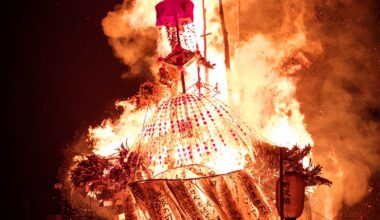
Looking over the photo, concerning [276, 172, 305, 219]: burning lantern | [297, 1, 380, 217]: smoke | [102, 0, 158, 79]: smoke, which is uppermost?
[102, 0, 158, 79]: smoke

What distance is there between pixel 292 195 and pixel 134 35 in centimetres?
628

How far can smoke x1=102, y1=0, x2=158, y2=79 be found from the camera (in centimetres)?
1000

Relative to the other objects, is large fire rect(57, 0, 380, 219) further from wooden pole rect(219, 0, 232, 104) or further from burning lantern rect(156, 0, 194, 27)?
burning lantern rect(156, 0, 194, 27)

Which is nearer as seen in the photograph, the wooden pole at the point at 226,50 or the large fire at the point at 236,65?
the large fire at the point at 236,65

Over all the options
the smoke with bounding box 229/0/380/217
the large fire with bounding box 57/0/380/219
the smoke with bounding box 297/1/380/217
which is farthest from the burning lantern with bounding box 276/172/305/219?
the smoke with bounding box 297/1/380/217

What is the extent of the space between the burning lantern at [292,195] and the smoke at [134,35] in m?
5.48

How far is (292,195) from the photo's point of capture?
581cm

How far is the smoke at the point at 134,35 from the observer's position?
394 inches

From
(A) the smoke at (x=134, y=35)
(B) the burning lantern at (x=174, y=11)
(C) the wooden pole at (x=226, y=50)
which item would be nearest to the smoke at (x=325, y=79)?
(C) the wooden pole at (x=226, y=50)

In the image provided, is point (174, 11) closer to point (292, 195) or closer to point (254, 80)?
point (292, 195)

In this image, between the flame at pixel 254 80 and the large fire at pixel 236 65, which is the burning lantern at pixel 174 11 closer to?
the large fire at pixel 236 65

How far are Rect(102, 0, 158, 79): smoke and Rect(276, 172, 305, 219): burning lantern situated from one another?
5.48 metres

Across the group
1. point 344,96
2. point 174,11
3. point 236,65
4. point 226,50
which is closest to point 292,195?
point 174,11

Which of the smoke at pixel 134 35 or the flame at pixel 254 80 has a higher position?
the smoke at pixel 134 35
